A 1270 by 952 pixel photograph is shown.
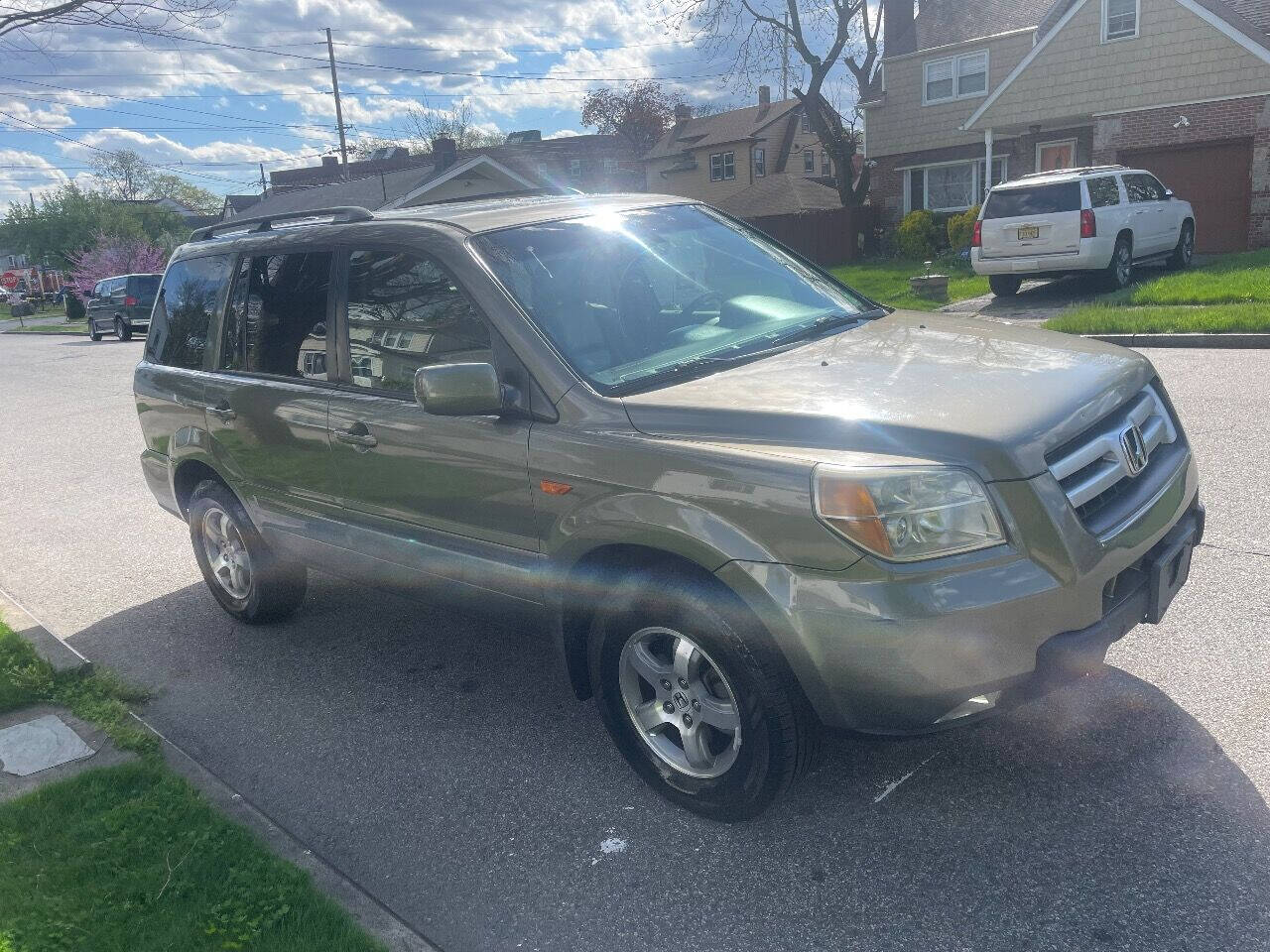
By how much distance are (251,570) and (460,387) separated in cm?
242

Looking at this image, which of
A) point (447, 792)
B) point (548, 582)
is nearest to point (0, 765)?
point (447, 792)

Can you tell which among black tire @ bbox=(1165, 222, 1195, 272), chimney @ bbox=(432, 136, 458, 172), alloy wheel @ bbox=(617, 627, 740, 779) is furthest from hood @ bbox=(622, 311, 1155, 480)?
chimney @ bbox=(432, 136, 458, 172)

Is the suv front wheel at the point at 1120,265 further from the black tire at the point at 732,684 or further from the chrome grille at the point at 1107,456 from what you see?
the black tire at the point at 732,684

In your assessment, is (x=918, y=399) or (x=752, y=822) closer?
(x=918, y=399)

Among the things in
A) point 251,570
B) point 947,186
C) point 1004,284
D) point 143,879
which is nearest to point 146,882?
point 143,879

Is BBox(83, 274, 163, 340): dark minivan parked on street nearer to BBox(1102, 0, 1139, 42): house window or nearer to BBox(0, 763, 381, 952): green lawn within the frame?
BBox(1102, 0, 1139, 42): house window

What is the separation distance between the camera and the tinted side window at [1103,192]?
16.1m

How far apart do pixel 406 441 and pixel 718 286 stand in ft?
4.44

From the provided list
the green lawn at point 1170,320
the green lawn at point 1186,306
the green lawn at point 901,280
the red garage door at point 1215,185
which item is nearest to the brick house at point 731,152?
the green lawn at point 901,280

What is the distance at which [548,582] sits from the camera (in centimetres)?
356

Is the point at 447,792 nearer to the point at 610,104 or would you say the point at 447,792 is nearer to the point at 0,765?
the point at 0,765

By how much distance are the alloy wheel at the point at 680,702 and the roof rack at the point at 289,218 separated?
228 centimetres

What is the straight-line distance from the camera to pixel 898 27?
32219 millimetres

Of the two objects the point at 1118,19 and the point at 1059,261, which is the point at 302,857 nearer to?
the point at 1059,261
